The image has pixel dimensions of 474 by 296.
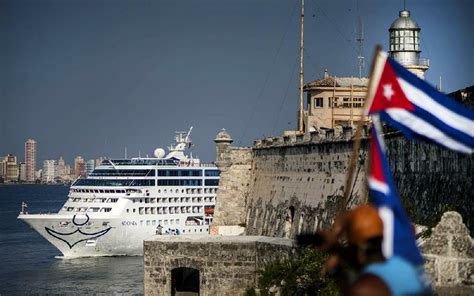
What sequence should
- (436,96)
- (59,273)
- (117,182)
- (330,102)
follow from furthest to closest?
(117,182)
(59,273)
(330,102)
(436,96)

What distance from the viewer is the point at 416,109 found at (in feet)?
25.6

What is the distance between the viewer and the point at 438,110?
8.01m

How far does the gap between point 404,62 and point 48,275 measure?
2264 cm

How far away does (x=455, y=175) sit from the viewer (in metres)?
17.8

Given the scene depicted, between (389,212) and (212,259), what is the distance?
17.8 m

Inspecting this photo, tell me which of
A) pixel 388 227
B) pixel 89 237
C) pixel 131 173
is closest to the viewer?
pixel 388 227

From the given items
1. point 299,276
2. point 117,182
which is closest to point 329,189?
point 299,276

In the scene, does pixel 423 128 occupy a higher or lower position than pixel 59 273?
higher

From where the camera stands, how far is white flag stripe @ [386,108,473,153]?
7707 mm

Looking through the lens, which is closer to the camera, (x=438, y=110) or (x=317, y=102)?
(x=438, y=110)

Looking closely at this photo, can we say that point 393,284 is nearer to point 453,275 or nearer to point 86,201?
point 453,275

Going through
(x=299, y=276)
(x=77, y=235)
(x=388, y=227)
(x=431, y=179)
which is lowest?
(x=77, y=235)

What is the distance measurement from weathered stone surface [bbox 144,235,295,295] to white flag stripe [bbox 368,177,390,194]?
51.2 ft

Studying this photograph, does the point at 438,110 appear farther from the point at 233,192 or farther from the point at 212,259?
the point at 233,192
